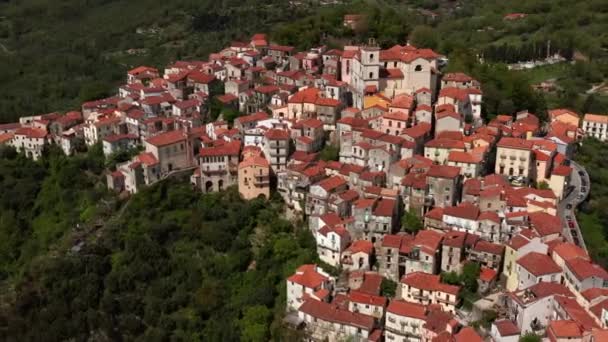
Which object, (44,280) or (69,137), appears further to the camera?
(69,137)

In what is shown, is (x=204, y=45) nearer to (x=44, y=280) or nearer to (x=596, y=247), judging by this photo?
(x=44, y=280)

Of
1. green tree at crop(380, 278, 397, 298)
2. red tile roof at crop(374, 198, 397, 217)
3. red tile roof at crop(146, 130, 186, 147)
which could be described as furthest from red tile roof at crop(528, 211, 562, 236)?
red tile roof at crop(146, 130, 186, 147)

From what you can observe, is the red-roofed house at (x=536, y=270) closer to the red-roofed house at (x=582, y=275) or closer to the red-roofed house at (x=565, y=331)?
the red-roofed house at (x=582, y=275)

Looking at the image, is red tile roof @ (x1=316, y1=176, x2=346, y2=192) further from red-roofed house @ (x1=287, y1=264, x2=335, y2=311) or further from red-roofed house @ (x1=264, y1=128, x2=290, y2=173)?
red-roofed house @ (x1=287, y1=264, x2=335, y2=311)

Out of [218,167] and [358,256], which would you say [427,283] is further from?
[218,167]

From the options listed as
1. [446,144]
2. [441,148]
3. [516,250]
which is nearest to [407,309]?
[516,250]

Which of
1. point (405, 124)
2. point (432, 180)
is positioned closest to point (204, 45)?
point (405, 124)

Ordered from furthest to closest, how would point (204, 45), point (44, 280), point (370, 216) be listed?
point (204, 45) < point (44, 280) < point (370, 216)
